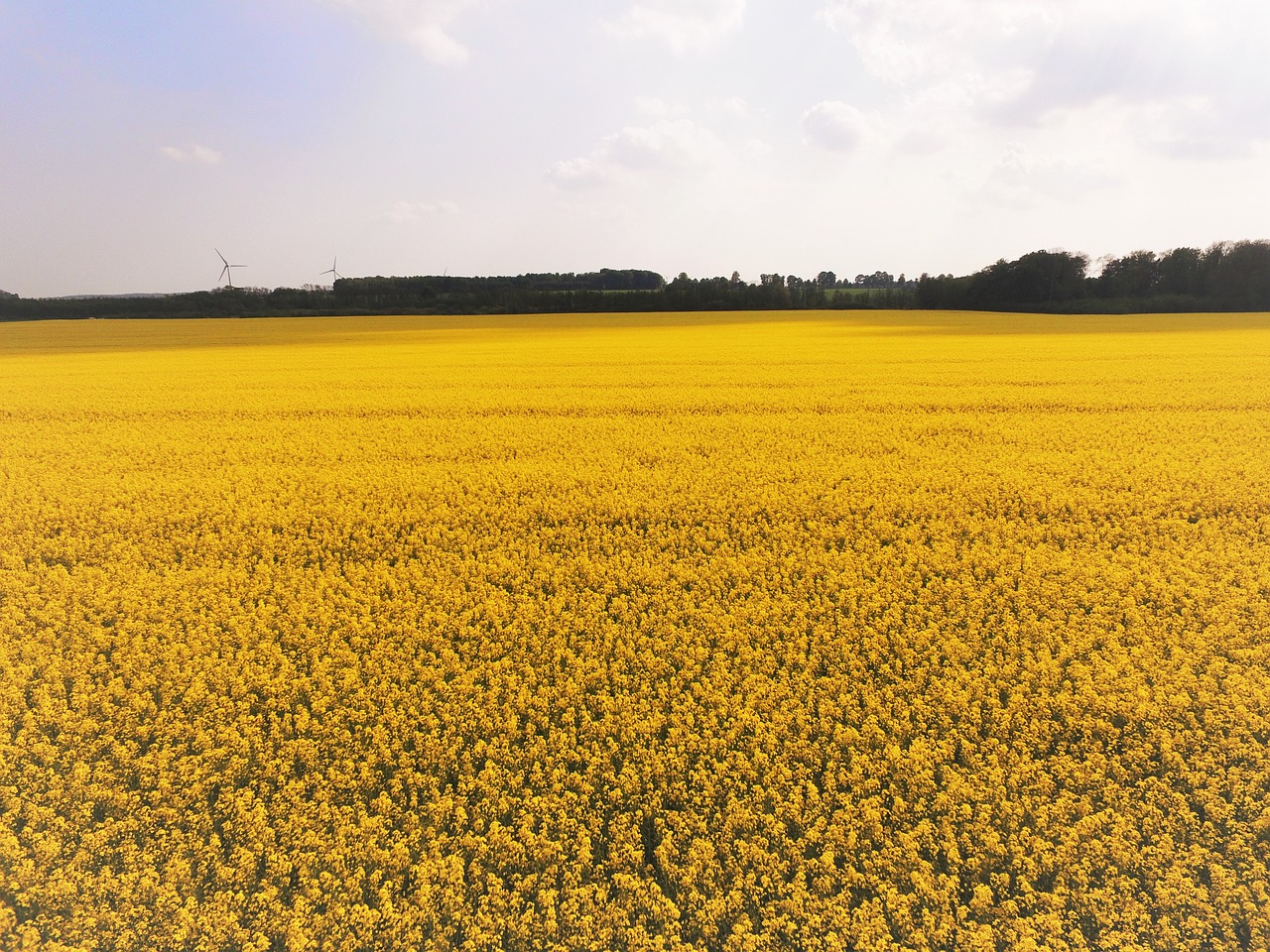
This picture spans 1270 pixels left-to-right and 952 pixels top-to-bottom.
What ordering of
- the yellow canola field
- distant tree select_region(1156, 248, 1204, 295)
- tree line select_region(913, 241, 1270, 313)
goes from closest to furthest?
the yellow canola field, tree line select_region(913, 241, 1270, 313), distant tree select_region(1156, 248, 1204, 295)

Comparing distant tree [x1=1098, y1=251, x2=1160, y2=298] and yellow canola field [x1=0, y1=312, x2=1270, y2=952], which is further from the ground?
distant tree [x1=1098, y1=251, x2=1160, y2=298]

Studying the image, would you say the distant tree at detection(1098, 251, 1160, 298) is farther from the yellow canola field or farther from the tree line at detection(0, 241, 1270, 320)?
the yellow canola field

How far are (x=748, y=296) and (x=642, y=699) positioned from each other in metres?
56.5

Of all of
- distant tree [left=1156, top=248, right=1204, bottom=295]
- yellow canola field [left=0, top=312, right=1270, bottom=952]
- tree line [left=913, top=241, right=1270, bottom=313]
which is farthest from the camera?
distant tree [left=1156, top=248, right=1204, bottom=295]

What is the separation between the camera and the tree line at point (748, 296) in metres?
47.8

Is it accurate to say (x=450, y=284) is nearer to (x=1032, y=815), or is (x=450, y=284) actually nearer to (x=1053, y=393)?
(x=1053, y=393)

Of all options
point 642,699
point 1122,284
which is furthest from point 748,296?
point 642,699

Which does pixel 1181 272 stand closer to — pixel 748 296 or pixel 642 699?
pixel 748 296

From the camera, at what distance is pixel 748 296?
185 ft

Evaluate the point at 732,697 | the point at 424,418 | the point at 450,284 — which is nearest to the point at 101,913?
the point at 732,697

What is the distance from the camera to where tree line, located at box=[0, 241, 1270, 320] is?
157 ft

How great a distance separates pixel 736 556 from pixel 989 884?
126 inches

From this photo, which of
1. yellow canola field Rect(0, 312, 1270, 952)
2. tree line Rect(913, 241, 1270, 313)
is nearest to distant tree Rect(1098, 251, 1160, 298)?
tree line Rect(913, 241, 1270, 313)

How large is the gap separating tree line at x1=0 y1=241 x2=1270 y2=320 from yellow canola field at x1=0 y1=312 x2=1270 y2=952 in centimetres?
4903
